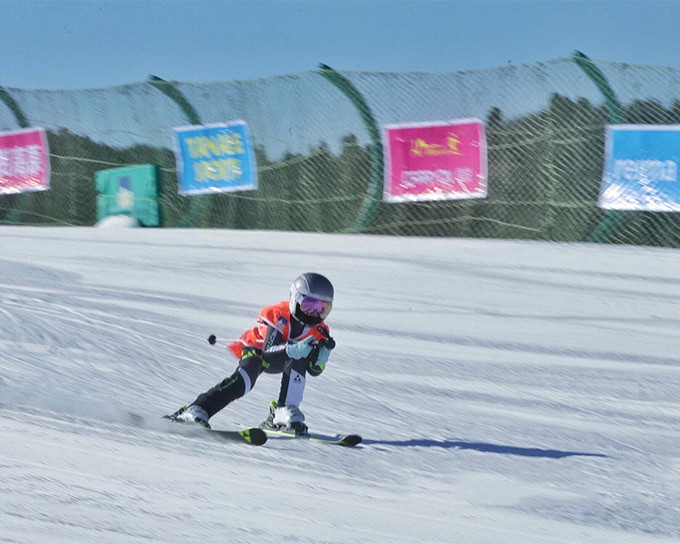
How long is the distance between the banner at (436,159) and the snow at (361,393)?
0.57m

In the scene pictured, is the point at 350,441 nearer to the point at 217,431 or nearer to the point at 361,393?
the point at 217,431

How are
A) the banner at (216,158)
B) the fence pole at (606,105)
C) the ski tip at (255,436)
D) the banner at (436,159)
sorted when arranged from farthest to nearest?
the banner at (216,158)
the banner at (436,159)
the fence pole at (606,105)
the ski tip at (255,436)

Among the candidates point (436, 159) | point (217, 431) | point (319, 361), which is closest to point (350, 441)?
point (319, 361)

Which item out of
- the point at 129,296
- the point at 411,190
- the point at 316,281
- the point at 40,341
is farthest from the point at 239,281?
the point at 316,281

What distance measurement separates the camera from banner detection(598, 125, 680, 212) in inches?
369

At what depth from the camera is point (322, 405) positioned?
19.1 feet

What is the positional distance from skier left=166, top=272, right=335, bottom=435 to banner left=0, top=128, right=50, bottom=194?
32.8 feet

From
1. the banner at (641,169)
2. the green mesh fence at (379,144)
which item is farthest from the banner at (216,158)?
the banner at (641,169)

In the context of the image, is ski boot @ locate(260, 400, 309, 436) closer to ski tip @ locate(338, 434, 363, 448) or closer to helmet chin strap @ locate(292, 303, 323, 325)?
ski tip @ locate(338, 434, 363, 448)

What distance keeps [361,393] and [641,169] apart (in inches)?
178

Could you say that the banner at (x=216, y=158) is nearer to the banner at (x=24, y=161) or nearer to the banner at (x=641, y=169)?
the banner at (x=24, y=161)

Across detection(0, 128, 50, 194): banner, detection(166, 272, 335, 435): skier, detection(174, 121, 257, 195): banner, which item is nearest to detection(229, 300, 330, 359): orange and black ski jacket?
detection(166, 272, 335, 435): skier

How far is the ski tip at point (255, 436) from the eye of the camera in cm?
459

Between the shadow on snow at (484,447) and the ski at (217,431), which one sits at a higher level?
the ski at (217,431)
